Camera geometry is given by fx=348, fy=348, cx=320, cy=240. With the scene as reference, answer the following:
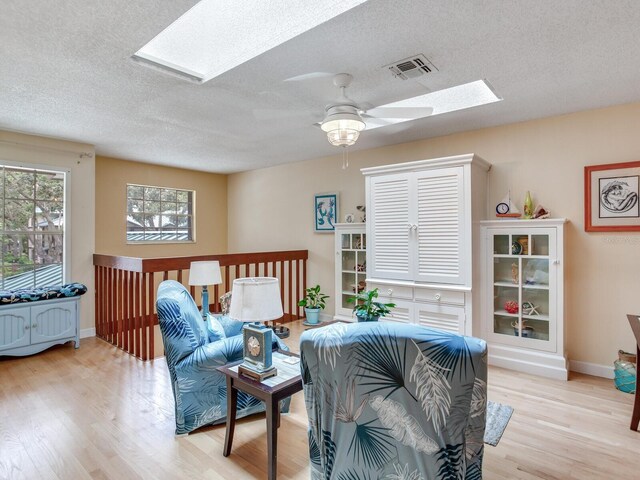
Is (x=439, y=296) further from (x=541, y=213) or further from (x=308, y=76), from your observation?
(x=308, y=76)

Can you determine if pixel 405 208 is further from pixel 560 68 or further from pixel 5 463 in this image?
pixel 5 463

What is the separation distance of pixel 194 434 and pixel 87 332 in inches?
119

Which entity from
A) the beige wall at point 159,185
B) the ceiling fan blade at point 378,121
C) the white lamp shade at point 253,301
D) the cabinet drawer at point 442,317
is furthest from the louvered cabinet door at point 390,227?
the beige wall at point 159,185

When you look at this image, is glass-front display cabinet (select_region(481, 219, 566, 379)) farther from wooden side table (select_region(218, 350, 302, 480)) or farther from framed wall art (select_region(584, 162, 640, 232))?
wooden side table (select_region(218, 350, 302, 480))

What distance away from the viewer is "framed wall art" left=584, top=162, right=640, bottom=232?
119 inches

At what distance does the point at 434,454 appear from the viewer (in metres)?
1.26

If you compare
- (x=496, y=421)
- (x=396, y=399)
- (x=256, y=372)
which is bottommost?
(x=496, y=421)

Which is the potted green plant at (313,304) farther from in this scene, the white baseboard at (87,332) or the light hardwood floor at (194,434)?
the white baseboard at (87,332)

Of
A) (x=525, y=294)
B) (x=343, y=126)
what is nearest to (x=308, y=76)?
(x=343, y=126)

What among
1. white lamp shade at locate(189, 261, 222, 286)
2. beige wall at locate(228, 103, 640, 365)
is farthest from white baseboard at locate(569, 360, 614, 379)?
white lamp shade at locate(189, 261, 222, 286)

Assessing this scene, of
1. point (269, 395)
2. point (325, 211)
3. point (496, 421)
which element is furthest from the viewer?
point (325, 211)

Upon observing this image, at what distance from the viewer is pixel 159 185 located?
18.6 ft

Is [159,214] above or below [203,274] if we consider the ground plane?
above

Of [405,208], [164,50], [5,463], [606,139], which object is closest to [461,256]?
[405,208]
